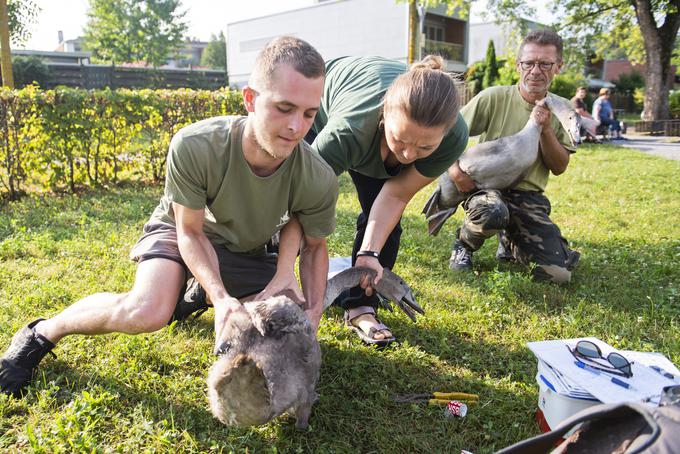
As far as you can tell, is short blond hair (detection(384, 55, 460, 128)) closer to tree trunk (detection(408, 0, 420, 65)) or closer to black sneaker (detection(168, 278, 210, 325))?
black sneaker (detection(168, 278, 210, 325))

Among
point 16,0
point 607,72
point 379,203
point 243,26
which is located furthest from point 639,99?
point 379,203

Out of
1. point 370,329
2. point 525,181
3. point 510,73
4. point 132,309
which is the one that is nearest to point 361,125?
point 370,329

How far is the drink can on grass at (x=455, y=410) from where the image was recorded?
2.41 meters

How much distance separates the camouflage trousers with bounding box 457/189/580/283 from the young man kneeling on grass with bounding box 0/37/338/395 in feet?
5.98

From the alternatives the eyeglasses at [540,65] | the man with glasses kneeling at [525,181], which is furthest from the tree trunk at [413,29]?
the eyeglasses at [540,65]

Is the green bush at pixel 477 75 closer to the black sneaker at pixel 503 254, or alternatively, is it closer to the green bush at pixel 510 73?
the green bush at pixel 510 73

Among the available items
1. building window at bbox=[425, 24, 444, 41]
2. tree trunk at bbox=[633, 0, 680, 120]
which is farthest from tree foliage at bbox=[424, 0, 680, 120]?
building window at bbox=[425, 24, 444, 41]

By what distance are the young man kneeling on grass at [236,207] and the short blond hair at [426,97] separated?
0.44 metres

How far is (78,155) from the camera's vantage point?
6.68 metres

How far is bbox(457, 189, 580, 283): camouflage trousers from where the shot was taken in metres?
3.99

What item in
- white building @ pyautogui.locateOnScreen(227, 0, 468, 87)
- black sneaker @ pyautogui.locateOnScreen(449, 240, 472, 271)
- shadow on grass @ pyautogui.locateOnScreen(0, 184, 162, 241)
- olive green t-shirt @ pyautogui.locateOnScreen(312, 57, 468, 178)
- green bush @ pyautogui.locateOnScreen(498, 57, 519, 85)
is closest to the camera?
olive green t-shirt @ pyautogui.locateOnScreen(312, 57, 468, 178)

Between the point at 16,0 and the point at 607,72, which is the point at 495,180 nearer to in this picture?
the point at 16,0

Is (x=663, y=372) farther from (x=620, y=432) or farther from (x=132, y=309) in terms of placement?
(x=132, y=309)

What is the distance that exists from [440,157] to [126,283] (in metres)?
2.40
